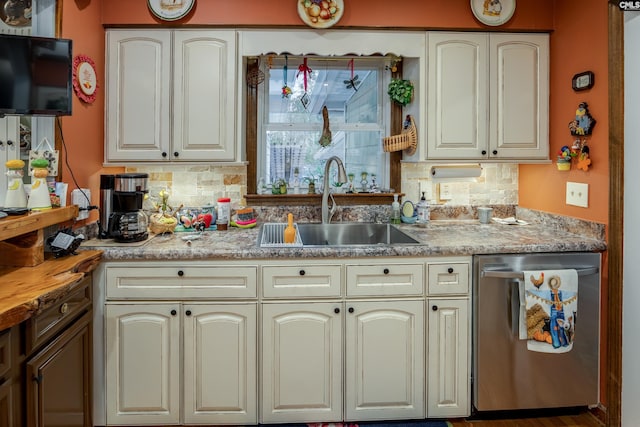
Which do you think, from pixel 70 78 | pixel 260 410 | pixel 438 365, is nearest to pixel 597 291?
pixel 438 365

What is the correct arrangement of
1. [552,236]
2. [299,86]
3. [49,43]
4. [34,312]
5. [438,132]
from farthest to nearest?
1. [299,86]
2. [438,132]
3. [552,236]
4. [49,43]
5. [34,312]

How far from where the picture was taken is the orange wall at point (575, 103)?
2297 millimetres

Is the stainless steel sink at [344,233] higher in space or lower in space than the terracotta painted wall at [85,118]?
lower

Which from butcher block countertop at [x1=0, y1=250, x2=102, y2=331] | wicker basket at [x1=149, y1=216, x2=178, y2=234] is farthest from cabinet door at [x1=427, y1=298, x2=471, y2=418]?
butcher block countertop at [x1=0, y1=250, x2=102, y2=331]

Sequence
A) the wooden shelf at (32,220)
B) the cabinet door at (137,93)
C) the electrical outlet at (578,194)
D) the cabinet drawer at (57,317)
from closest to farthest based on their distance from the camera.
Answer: the cabinet drawer at (57,317)
the wooden shelf at (32,220)
the electrical outlet at (578,194)
the cabinet door at (137,93)

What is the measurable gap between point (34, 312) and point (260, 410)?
120 cm

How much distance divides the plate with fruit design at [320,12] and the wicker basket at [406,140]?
772mm

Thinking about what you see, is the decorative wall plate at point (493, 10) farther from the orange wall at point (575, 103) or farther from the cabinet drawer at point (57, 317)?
the cabinet drawer at point (57, 317)

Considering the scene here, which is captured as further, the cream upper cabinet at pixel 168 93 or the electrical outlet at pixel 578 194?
the cream upper cabinet at pixel 168 93

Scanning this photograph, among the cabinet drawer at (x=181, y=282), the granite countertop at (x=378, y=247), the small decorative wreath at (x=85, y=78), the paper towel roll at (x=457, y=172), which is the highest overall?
the small decorative wreath at (x=85, y=78)

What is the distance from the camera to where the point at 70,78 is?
197 cm

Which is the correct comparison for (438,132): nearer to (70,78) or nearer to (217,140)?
(217,140)

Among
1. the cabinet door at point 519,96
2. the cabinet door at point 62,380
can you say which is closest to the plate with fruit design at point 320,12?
the cabinet door at point 519,96

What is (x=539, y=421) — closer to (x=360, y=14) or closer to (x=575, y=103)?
(x=575, y=103)
